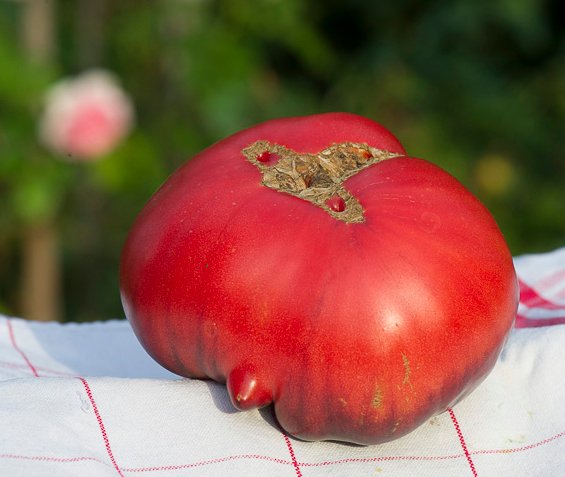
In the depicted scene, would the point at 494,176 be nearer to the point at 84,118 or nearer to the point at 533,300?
the point at 84,118

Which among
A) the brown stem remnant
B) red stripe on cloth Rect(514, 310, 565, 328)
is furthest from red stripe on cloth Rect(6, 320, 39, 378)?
red stripe on cloth Rect(514, 310, 565, 328)

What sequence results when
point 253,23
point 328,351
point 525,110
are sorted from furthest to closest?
point 525,110 < point 253,23 < point 328,351

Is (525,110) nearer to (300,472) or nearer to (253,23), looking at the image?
(253,23)

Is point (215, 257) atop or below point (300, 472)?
atop

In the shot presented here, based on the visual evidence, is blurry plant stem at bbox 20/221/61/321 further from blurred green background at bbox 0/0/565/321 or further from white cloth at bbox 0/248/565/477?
white cloth at bbox 0/248/565/477

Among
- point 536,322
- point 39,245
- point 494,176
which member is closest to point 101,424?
point 536,322

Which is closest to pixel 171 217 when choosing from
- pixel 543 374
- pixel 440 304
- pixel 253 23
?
pixel 440 304

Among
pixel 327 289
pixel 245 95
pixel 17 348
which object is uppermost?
pixel 327 289

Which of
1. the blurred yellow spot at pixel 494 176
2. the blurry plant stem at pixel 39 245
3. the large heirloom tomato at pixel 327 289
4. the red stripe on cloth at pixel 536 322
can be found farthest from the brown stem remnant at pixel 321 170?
the blurred yellow spot at pixel 494 176
